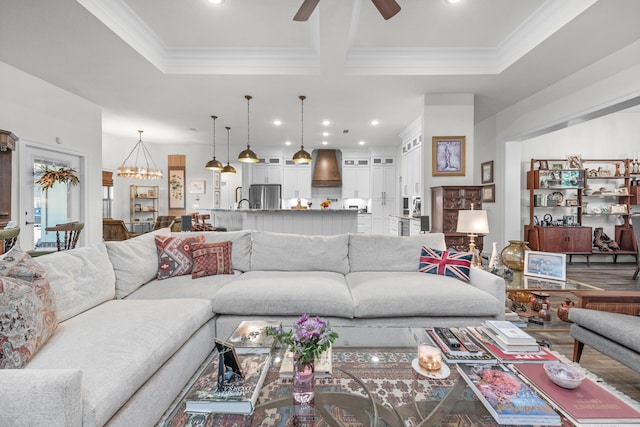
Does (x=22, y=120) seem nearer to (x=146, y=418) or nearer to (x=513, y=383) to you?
(x=146, y=418)

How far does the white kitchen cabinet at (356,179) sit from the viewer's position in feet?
28.1

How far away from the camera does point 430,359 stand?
1329 millimetres

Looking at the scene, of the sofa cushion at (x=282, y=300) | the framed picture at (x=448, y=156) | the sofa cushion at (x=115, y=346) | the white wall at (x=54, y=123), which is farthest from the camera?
the framed picture at (x=448, y=156)

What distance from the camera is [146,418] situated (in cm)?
128

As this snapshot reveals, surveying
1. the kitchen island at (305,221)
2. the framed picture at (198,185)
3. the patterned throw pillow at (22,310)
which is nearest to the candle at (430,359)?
the patterned throw pillow at (22,310)

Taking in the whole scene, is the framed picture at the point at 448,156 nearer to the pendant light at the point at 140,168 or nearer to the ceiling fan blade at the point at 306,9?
the ceiling fan blade at the point at 306,9

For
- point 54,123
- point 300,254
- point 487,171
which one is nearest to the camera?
point 300,254

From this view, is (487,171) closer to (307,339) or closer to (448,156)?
(448,156)

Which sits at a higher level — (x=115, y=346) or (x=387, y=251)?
(x=387, y=251)

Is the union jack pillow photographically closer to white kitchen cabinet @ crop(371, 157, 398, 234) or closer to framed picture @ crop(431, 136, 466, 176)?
framed picture @ crop(431, 136, 466, 176)

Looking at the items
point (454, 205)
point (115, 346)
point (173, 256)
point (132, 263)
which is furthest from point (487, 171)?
point (115, 346)

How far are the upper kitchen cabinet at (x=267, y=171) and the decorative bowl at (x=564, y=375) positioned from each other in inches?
302

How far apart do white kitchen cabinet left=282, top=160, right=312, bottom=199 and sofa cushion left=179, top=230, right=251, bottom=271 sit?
5.65 metres

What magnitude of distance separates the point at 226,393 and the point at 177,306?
37.3 inches
